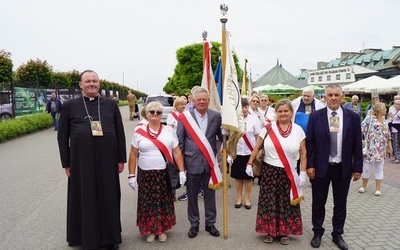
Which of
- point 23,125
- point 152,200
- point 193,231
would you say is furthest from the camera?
point 23,125

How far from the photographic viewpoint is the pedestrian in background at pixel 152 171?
4273 millimetres

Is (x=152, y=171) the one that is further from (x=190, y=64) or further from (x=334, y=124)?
(x=190, y=64)

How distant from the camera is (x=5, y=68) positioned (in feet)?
49.2

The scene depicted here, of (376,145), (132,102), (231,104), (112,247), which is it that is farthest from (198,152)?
(132,102)

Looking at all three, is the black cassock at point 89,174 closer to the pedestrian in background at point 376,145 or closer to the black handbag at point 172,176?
the black handbag at point 172,176

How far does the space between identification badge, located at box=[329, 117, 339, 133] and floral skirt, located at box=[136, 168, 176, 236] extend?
83.7 inches

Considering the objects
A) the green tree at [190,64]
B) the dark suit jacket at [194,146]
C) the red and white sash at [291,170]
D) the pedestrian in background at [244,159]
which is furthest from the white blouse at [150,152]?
the green tree at [190,64]

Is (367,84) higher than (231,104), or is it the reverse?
(367,84)

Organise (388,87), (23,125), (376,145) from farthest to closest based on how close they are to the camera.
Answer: (23,125)
(388,87)
(376,145)

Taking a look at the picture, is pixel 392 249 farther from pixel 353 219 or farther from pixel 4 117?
pixel 4 117

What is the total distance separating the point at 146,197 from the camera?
4293mm

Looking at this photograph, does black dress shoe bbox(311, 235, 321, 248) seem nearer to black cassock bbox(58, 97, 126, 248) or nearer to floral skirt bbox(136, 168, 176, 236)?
floral skirt bbox(136, 168, 176, 236)

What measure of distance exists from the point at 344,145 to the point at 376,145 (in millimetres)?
3051

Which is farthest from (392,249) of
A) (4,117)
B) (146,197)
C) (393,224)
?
(4,117)
